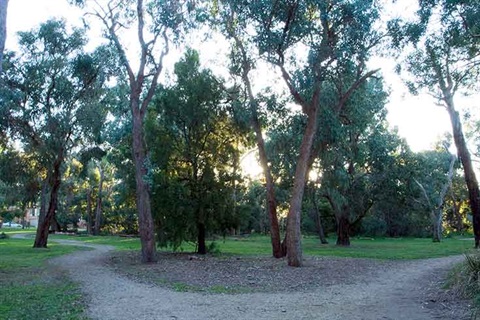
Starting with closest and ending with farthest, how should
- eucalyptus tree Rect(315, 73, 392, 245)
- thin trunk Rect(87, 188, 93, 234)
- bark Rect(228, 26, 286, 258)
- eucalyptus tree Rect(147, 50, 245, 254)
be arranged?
eucalyptus tree Rect(315, 73, 392, 245) < bark Rect(228, 26, 286, 258) < eucalyptus tree Rect(147, 50, 245, 254) < thin trunk Rect(87, 188, 93, 234)

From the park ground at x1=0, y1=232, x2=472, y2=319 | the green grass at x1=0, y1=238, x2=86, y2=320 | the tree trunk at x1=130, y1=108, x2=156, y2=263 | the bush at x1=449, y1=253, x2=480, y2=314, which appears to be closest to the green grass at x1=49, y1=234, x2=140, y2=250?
the tree trunk at x1=130, y1=108, x2=156, y2=263

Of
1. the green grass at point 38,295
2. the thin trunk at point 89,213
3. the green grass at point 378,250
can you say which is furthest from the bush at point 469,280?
the thin trunk at point 89,213

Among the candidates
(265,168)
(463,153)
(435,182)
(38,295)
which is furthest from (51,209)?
(435,182)

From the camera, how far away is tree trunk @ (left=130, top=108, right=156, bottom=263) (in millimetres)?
17984

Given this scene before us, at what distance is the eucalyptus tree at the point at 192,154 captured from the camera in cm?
2128

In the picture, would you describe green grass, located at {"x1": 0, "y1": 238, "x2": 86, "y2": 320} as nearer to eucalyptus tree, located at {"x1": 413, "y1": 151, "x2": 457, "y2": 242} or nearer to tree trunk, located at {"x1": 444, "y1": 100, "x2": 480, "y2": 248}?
tree trunk, located at {"x1": 444, "y1": 100, "x2": 480, "y2": 248}

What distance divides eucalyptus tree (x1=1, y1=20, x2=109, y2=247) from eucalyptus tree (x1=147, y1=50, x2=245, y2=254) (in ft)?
14.3

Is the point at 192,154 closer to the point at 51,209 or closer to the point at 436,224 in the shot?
the point at 51,209

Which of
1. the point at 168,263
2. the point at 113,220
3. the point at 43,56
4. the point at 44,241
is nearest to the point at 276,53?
the point at 168,263

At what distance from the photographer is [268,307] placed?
9023 millimetres

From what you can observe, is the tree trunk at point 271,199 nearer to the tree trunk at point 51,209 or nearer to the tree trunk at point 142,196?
the tree trunk at point 142,196

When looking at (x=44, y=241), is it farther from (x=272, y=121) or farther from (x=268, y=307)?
(x=268, y=307)

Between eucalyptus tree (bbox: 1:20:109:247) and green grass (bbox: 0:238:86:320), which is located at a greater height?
eucalyptus tree (bbox: 1:20:109:247)

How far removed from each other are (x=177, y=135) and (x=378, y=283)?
13.0m
